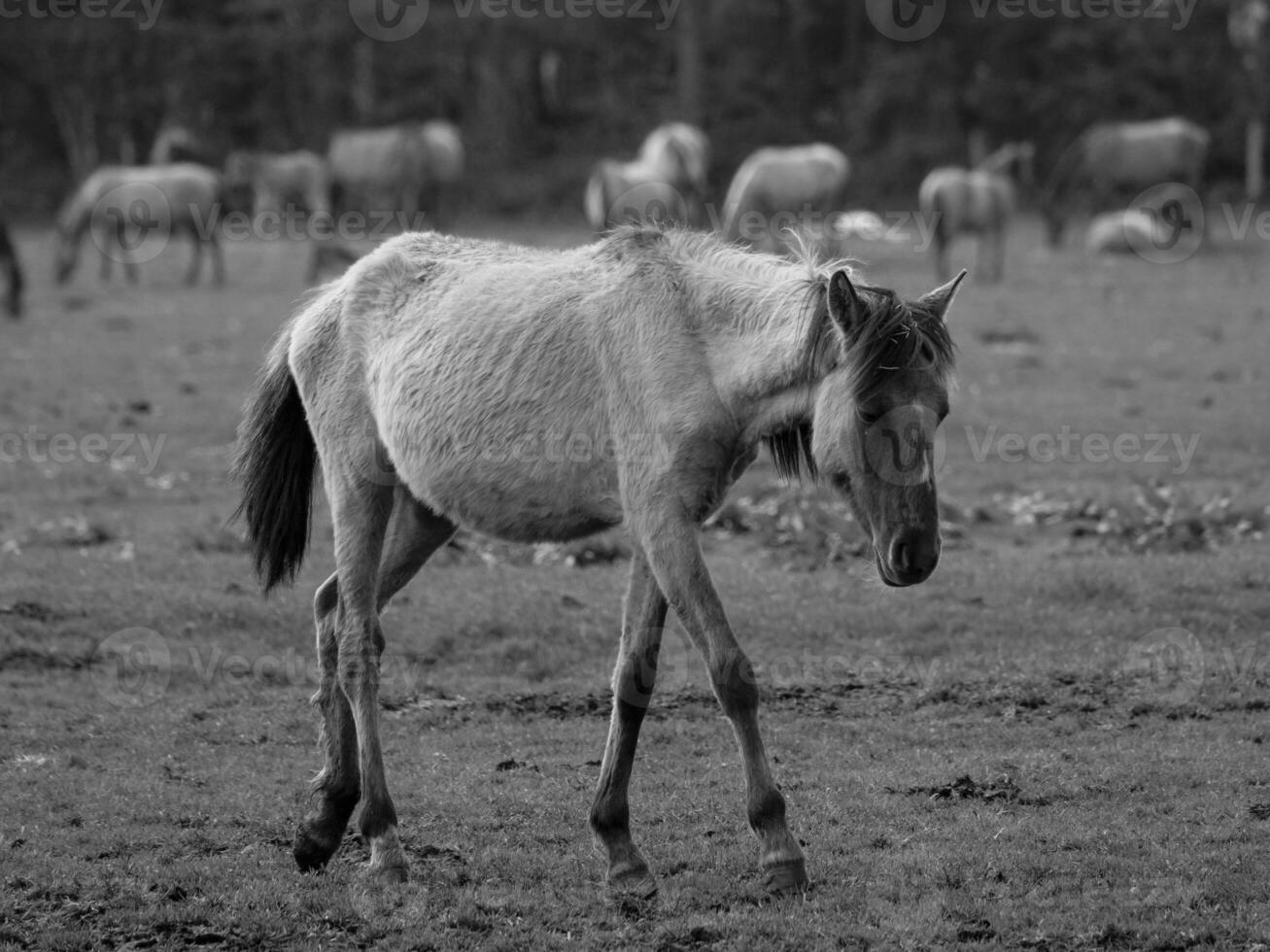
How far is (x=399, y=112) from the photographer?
38.7 meters

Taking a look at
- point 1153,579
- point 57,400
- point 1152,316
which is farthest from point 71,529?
point 1152,316

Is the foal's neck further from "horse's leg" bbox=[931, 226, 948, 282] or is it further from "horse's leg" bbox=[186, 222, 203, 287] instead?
"horse's leg" bbox=[186, 222, 203, 287]

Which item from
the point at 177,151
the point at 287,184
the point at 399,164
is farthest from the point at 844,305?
the point at 177,151

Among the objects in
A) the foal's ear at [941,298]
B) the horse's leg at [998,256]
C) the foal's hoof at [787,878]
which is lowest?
the horse's leg at [998,256]

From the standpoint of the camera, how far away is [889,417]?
16.6 feet

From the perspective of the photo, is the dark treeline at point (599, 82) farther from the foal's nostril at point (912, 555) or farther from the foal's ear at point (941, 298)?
the foal's nostril at point (912, 555)

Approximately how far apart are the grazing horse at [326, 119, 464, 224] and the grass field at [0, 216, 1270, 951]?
57.1 feet

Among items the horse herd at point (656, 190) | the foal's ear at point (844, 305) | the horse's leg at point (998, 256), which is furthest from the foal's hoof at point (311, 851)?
the horse's leg at point (998, 256)

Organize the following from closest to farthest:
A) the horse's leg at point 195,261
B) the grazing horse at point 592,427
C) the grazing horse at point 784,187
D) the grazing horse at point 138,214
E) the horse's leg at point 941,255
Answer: the grazing horse at point 592,427 → the horse's leg at point 941,255 → the horse's leg at point 195,261 → the grazing horse at point 138,214 → the grazing horse at point 784,187

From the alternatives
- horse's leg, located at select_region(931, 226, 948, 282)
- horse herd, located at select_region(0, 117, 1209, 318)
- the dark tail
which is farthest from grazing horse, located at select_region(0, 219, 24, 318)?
the dark tail

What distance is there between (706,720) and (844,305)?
9.90 feet

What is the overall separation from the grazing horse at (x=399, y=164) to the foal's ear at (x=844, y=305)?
2639cm

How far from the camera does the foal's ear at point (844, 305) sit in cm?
498

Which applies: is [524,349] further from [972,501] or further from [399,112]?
[399,112]
